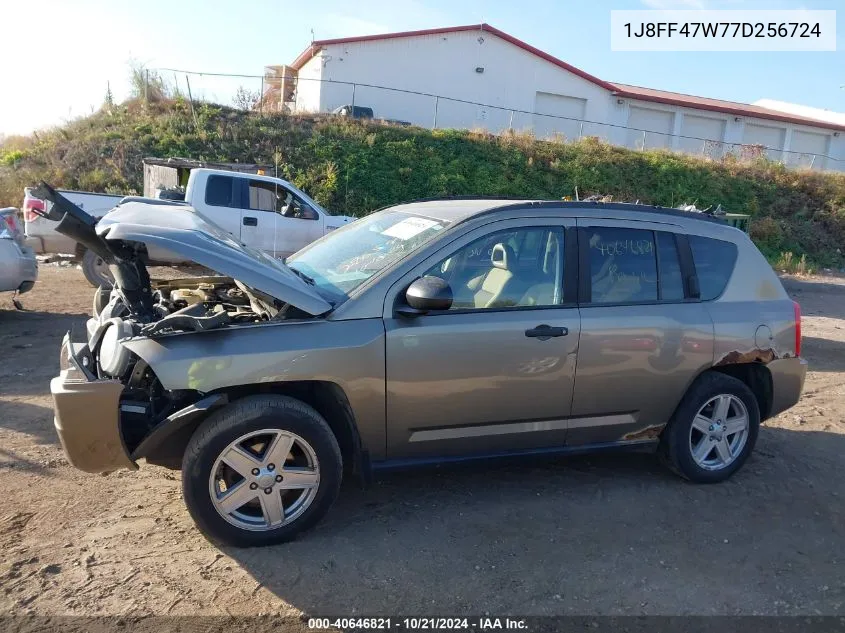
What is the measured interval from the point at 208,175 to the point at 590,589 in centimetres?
1022

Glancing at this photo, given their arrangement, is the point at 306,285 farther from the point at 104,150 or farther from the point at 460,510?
the point at 104,150

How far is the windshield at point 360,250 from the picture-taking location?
394 centimetres

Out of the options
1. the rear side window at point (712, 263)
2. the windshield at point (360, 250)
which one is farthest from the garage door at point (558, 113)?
the windshield at point (360, 250)

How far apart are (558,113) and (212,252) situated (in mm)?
30738

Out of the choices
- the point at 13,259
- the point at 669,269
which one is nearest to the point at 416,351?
the point at 669,269

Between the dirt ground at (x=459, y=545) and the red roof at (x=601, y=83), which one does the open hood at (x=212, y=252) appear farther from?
the red roof at (x=601, y=83)

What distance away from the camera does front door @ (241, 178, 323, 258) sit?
12.0m

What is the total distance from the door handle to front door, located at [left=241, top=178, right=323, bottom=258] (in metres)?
8.65

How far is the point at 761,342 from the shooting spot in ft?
15.2

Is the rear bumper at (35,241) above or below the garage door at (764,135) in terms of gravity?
below

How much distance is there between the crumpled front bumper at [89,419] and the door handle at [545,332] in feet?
7.11

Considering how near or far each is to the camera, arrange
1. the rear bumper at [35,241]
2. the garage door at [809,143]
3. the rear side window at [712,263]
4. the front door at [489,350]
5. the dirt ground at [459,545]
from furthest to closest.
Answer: the garage door at [809,143]
the rear bumper at [35,241]
the rear side window at [712,263]
the front door at [489,350]
the dirt ground at [459,545]

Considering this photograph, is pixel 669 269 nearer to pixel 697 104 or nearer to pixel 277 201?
pixel 277 201

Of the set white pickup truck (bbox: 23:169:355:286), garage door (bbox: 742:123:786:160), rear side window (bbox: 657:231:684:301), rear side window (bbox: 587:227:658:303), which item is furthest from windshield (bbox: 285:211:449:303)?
garage door (bbox: 742:123:786:160)
